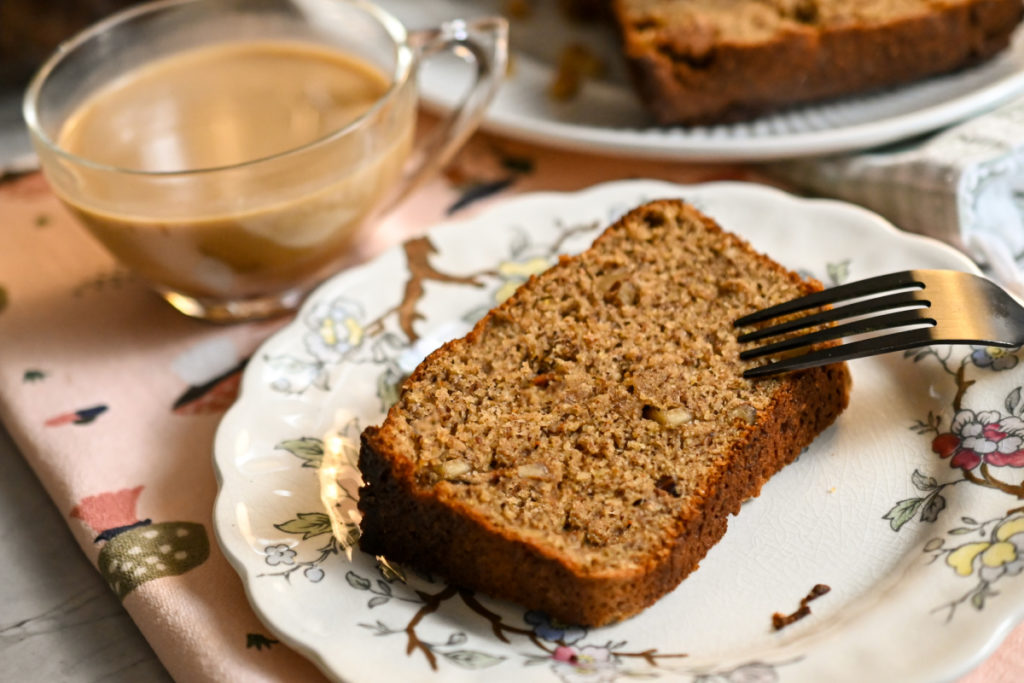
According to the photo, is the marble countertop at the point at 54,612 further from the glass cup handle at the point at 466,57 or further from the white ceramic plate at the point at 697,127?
the white ceramic plate at the point at 697,127

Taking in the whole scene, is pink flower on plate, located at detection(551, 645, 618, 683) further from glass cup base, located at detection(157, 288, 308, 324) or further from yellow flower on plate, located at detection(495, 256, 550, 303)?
glass cup base, located at detection(157, 288, 308, 324)

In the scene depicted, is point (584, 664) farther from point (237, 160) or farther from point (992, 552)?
point (237, 160)

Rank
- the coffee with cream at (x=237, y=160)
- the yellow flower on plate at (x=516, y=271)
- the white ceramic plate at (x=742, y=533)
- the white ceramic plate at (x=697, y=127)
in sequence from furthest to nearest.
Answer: the white ceramic plate at (x=697, y=127) → the yellow flower on plate at (x=516, y=271) → the coffee with cream at (x=237, y=160) → the white ceramic plate at (x=742, y=533)

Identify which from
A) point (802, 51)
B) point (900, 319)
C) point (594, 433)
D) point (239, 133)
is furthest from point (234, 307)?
point (802, 51)

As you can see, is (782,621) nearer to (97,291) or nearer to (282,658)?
(282,658)

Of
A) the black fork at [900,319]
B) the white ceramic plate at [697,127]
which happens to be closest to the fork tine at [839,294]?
the black fork at [900,319]

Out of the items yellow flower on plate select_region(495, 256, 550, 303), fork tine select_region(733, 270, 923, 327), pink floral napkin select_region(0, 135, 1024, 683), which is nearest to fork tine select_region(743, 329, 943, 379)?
fork tine select_region(733, 270, 923, 327)
